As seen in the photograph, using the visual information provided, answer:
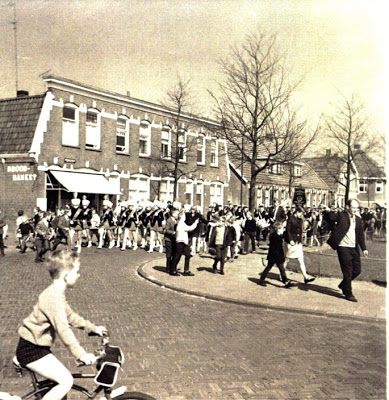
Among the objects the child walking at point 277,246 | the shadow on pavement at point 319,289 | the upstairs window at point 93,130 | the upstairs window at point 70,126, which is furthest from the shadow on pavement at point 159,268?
the upstairs window at point 93,130

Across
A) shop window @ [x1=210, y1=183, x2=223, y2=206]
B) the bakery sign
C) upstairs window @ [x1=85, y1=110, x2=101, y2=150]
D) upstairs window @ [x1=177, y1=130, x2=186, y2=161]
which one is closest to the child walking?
the bakery sign

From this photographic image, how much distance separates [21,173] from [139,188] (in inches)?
276

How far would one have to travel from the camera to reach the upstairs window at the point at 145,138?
1054 inches

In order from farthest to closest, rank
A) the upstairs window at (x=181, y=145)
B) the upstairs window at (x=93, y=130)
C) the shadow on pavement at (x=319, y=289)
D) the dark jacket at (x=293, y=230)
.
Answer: the upstairs window at (x=181, y=145), the upstairs window at (x=93, y=130), the dark jacket at (x=293, y=230), the shadow on pavement at (x=319, y=289)

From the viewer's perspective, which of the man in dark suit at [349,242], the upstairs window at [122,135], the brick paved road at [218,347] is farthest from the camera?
the upstairs window at [122,135]

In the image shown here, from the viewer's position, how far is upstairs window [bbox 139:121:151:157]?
26.8 m

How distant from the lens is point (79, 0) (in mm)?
6855

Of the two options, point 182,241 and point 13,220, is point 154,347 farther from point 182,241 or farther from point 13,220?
point 13,220

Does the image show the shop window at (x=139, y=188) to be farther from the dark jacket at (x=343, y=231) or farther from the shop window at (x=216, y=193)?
the dark jacket at (x=343, y=231)

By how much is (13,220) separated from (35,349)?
19.3m

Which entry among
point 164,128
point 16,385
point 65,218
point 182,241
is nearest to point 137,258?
point 65,218

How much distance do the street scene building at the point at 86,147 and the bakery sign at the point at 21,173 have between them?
1.7 inches

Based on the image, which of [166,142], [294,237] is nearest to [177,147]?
[166,142]

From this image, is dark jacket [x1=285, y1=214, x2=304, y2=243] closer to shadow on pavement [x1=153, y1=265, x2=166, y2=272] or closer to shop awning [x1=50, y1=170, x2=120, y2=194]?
shadow on pavement [x1=153, y1=265, x2=166, y2=272]
